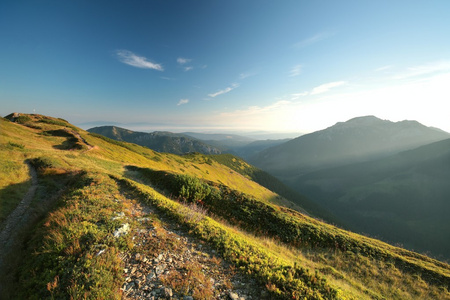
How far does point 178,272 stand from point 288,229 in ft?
46.2

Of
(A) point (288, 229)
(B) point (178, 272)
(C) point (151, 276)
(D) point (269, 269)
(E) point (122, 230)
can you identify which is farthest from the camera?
(A) point (288, 229)

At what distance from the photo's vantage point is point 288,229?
1792cm

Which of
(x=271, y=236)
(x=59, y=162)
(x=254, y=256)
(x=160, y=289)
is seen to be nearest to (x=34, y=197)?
(x=59, y=162)

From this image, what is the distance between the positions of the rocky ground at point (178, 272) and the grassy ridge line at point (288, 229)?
10.2 m

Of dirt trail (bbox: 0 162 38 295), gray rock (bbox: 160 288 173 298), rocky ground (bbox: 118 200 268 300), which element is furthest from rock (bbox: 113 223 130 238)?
gray rock (bbox: 160 288 173 298)

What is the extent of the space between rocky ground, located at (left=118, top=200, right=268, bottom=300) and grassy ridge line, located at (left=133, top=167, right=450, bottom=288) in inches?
400

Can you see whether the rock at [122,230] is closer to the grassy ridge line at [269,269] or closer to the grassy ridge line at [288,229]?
the grassy ridge line at [269,269]

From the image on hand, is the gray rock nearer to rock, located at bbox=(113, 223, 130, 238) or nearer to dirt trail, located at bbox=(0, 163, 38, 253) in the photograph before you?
rock, located at bbox=(113, 223, 130, 238)

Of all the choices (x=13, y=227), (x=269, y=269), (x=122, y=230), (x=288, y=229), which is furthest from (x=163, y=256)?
(x=288, y=229)

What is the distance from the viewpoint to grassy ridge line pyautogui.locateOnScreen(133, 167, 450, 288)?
15281 millimetres

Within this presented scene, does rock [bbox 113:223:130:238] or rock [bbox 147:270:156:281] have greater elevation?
rock [bbox 113:223:130:238]

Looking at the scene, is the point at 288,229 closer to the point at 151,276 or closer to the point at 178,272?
the point at 178,272

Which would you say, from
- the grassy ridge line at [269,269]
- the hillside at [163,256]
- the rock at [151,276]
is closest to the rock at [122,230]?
the hillside at [163,256]

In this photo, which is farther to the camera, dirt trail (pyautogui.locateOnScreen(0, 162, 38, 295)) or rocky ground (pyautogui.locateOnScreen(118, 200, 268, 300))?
dirt trail (pyautogui.locateOnScreen(0, 162, 38, 295))
